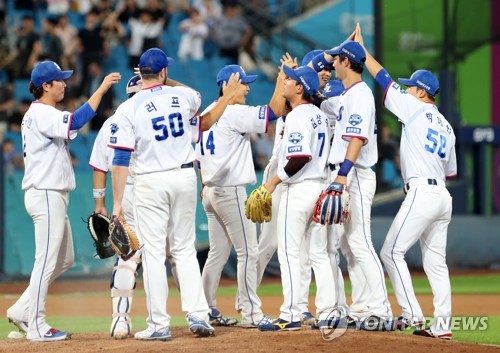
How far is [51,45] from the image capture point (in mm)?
16328

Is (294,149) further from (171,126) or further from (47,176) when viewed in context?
(47,176)

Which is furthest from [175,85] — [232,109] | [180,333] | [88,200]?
[88,200]

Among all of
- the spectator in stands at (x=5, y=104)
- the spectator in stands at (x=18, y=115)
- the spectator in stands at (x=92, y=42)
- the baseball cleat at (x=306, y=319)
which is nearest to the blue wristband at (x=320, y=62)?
the baseball cleat at (x=306, y=319)

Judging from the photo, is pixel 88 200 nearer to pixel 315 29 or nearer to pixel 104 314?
pixel 104 314

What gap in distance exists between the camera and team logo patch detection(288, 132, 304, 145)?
6.86 meters

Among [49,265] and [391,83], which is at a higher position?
[391,83]

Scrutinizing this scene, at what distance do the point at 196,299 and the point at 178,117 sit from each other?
4.08ft

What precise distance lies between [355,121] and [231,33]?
36.0 ft

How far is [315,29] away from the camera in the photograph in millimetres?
18281

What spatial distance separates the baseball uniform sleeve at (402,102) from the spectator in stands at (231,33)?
34.5 feet

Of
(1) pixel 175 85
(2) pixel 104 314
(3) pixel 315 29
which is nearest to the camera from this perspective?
(1) pixel 175 85

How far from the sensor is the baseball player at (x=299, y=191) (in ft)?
22.6

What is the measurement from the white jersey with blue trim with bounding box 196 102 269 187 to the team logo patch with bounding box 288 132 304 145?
0.60m

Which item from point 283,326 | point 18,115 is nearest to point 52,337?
point 283,326
